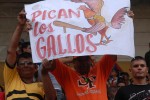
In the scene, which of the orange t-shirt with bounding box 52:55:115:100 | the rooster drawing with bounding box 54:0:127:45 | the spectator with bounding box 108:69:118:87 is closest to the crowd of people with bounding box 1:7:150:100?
the orange t-shirt with bounding box 52:55:115:100

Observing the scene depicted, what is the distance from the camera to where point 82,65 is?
4.88 metres

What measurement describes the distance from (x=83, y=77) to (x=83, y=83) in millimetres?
76

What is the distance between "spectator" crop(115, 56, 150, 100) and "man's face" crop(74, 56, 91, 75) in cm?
47

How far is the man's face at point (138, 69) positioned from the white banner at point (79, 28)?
408 mm

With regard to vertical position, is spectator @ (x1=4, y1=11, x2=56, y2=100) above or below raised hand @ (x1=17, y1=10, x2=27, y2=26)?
below

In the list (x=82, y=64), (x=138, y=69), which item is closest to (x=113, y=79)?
(x=138, y=69)

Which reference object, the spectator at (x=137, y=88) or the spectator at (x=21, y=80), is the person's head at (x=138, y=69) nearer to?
the spectator at (x=137, y=88)

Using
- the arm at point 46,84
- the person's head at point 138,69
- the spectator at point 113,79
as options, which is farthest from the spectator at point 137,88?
the spectator at point 113,79

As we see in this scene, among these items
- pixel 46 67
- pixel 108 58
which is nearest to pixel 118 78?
pixel 108 58

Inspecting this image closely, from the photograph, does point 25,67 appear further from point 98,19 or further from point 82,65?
point 98,19

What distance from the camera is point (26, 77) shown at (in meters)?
4.88

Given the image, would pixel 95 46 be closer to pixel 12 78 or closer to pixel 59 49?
pixel 59 49

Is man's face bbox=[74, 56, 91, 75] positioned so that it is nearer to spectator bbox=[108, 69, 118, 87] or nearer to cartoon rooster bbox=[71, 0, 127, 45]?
cartoon rooster bbox=[71, 0, 127, 45]

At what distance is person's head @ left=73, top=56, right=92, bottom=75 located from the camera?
4.88 metres
